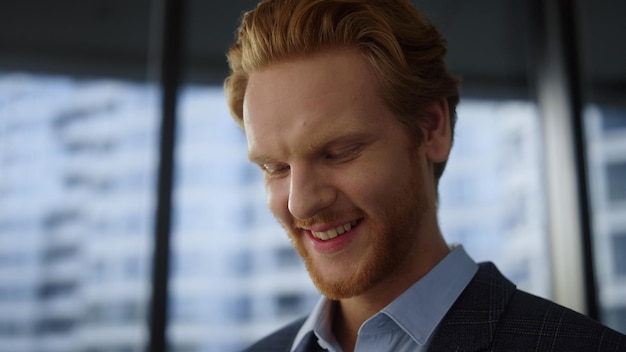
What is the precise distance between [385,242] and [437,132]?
243 mm

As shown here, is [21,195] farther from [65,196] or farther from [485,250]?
[485,250]

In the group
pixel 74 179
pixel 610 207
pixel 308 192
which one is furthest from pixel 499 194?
pixel 308 192

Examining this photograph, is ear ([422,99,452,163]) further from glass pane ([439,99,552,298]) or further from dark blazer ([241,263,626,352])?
glass pane ([439,99,552,298])

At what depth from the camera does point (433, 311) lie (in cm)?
122

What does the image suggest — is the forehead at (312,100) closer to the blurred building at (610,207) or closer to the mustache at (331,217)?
the mustache at (331,217)

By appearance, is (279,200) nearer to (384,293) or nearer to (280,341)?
(384,293)

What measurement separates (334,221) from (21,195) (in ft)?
7.11

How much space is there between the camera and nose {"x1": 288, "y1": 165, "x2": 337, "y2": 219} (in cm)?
118

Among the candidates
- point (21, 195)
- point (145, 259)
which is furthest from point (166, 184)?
point (21, 195)

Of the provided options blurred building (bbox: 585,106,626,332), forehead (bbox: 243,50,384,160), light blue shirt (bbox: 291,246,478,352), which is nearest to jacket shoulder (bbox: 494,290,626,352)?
light blue shirt (bbox: 291,246,478,352)

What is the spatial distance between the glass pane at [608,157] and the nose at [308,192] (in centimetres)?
198

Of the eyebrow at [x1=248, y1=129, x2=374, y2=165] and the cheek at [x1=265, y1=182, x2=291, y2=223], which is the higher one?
the eyebrow at [x1=248, y1=129, x2=374, y2=165]

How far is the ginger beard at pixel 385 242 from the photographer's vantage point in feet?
3.96

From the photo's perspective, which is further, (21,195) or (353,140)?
(21,195)
